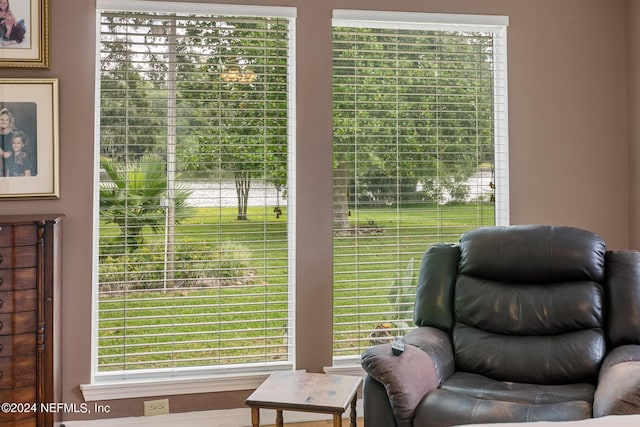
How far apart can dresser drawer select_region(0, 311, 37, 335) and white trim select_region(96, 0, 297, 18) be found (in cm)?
163

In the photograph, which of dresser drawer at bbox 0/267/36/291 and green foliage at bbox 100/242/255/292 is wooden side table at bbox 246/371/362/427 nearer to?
green foliage at bbox 100/242/255/292

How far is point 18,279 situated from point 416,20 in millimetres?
2541

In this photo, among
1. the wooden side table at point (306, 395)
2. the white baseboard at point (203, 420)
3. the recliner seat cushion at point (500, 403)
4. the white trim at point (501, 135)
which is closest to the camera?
the recliner seat cushion at point (500, 403)

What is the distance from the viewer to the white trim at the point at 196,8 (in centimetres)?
295

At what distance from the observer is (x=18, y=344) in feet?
8.29

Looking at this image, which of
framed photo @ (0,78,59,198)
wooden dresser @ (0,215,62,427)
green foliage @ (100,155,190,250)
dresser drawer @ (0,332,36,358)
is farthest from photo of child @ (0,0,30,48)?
dresser drawer @ (0,332,36,358)

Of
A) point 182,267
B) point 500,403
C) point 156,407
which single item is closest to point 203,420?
point 156,407

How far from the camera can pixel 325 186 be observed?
317 cm

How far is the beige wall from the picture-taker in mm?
3143

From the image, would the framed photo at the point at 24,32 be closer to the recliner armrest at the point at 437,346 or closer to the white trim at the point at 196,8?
the white trim at the point at 196,8

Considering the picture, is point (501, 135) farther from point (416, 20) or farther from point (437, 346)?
point (437, 346)

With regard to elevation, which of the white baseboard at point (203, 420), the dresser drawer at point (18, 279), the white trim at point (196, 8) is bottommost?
the white baseboard at point (203, 420)

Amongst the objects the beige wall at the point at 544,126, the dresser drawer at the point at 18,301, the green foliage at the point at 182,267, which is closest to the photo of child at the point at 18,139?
the green foliage at the point at 182,267

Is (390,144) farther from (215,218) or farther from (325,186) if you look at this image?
(215,218)
